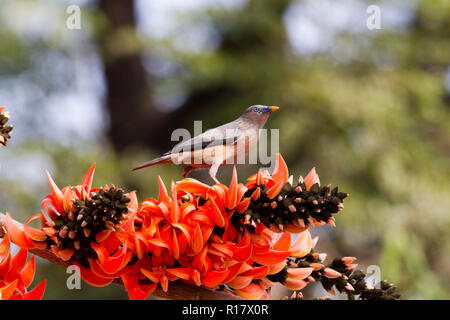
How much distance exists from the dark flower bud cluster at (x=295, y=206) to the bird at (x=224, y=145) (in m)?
0.11

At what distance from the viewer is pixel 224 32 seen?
164 inches

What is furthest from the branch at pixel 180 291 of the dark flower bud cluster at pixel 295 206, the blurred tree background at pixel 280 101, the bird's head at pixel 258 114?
Answer: the blurred tree background at pixel 280 101

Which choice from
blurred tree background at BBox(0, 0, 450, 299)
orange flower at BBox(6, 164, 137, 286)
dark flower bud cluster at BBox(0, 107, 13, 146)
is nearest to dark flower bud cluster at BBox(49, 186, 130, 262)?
orange flower at BBox(6, 164, 137, 286)

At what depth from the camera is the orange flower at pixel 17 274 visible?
0.63m

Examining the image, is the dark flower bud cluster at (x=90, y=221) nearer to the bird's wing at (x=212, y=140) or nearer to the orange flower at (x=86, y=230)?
the orange flower at (x=86, y=230)

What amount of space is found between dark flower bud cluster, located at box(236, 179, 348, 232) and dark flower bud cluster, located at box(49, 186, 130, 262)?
0.15m

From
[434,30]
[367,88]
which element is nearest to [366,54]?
[367,88]

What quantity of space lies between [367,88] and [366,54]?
0.39 meters

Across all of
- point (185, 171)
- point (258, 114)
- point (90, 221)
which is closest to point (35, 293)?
point (90, 221)

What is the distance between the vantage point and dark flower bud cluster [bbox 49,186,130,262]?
57 cm

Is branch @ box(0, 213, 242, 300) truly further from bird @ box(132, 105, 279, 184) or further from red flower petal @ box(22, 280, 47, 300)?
bird @ box(132, 105, 279, 184)

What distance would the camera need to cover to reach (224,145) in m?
0.72

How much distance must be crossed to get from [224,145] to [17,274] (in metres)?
0.32
